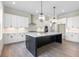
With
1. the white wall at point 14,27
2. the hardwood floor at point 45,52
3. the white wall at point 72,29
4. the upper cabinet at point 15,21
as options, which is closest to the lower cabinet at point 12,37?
the white wall at point 14,27

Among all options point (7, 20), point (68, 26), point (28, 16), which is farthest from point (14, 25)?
point (68, 26)

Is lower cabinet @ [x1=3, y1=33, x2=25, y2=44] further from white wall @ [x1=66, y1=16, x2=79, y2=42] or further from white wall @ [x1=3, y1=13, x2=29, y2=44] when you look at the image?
white wall @ [x1=66, y1=16, x2=79, y2=42]

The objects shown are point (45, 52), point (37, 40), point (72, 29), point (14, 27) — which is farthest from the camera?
point (72, 29)

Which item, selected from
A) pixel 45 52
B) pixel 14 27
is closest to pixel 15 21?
pixel 14 27

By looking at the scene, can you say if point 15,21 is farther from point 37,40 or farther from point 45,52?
point 45,52

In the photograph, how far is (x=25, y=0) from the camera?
4.06 m

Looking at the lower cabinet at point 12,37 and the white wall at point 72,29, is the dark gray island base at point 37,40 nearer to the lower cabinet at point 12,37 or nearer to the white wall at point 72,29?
the white wall at point 72,29

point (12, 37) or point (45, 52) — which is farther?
point (12, 37)

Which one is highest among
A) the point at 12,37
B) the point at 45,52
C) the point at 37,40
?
the point at 37,40

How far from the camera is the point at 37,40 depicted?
3.38 meters

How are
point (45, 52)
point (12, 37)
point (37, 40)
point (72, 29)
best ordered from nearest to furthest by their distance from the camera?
point (37, 40) → point (45, 52) → point (12, 37) → point (72, 29)

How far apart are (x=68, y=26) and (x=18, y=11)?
5657 mm

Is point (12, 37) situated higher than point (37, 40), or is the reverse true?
point (37, 40)

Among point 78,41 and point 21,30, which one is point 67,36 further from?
point 21,30
